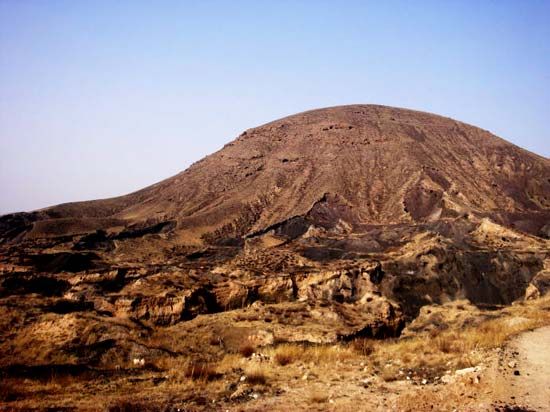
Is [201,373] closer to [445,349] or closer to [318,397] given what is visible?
[318,397]

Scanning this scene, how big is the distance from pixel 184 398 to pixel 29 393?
96.3 inches

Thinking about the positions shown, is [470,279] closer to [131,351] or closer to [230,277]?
[230,277]

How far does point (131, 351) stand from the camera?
12.1 m

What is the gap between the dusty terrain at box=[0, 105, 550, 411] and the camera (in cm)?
770

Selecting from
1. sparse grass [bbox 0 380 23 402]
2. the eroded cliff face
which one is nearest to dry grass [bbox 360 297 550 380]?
the eroded cliff face

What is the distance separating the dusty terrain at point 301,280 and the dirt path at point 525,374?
0.13 ft

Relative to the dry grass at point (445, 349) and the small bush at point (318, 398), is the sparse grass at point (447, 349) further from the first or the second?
the small bush at point (318, 398)

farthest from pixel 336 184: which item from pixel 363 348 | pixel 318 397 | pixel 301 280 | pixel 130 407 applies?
pixel 130 407

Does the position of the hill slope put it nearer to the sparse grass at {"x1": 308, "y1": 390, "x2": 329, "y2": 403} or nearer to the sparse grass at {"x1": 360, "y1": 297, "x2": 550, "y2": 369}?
the sparse grass at {"x1": 360, "y1": 297, "x2": 550, "y2": 369}

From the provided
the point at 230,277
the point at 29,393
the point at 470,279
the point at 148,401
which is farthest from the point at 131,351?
the point at 470,279

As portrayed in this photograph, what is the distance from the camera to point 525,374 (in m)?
7.12

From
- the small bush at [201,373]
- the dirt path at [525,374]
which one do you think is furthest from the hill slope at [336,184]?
the dirt path at [525,374]

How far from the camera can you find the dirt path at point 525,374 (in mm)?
6094

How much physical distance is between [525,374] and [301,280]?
23367mm
